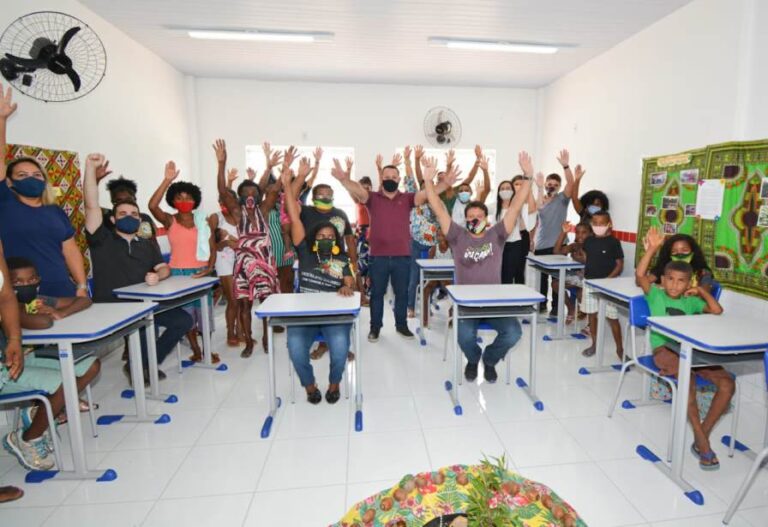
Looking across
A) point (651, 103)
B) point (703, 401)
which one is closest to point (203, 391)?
point (703, 401)

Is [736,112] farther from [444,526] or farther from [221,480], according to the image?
[221,480]

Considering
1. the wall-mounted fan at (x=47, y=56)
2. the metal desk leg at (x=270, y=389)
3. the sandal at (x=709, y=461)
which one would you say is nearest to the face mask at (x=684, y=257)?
the sandal at (x=709, y=461)

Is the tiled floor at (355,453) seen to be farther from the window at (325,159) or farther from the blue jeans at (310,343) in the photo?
the window at (325,159)

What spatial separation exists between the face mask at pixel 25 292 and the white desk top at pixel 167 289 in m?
0.72

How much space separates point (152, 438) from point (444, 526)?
2283 mm

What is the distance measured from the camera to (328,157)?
7402mm

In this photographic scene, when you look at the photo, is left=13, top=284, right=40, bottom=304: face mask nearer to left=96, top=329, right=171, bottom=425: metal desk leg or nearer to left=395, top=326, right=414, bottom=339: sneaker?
left=96, top=329, right=171, bottom=425: metal desk leg

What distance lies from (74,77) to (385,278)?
10.7 ft

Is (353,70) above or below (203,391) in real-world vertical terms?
above

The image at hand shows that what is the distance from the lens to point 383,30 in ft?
15.7

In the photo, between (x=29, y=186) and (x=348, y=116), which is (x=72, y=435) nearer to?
(x=29, y=186)

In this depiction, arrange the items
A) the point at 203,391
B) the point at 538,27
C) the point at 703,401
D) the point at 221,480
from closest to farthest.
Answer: the point at 221,480, the point at 703,401, the point at 203,391, the point at 538,27

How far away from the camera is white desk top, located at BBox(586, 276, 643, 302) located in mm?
3010

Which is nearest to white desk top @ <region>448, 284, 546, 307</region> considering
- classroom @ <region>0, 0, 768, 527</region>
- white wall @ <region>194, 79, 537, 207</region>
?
classroom @ <region>0, 0, 768, 527</region>
